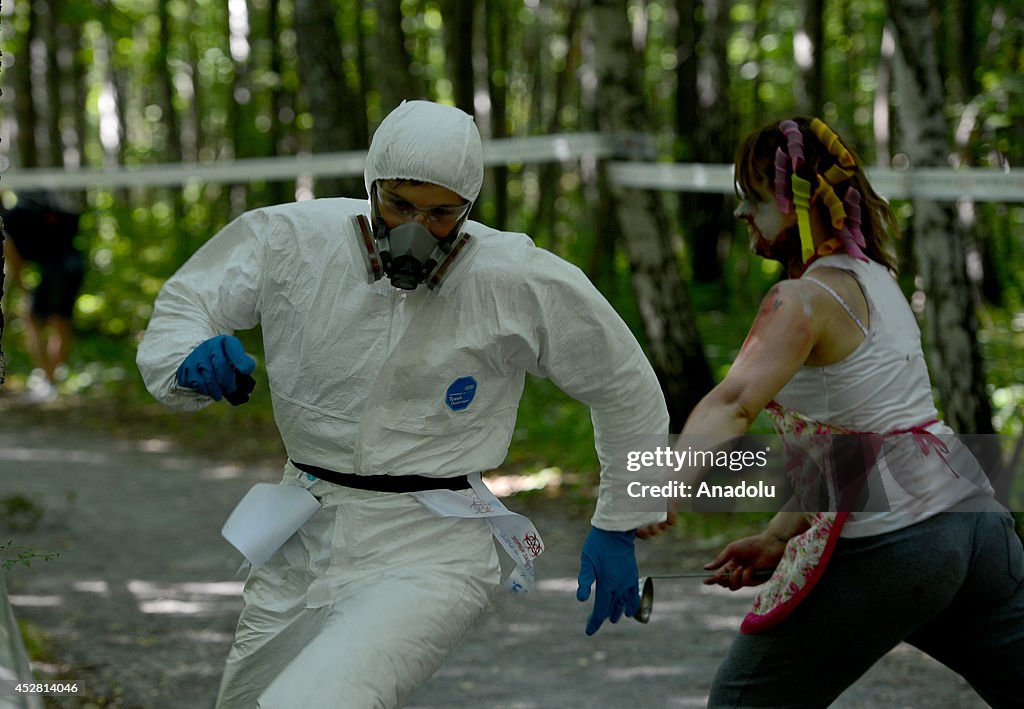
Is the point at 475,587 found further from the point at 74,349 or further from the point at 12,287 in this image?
the point at 12,287

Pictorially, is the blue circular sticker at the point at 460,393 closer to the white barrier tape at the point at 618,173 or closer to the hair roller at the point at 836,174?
the hair roller at the point at 836,174

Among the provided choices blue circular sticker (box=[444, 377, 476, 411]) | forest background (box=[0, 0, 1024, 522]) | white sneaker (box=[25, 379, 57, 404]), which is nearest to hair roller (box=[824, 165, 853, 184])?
blue circular sticker (box=[444, 377, 476, 411])

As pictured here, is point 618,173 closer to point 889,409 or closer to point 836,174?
point 836,174

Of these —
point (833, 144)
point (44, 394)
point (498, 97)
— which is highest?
point (498, 97)

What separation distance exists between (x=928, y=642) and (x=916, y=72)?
4428mm

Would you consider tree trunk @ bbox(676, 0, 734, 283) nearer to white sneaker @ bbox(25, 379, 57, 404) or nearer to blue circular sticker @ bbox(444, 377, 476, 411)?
white sneaker @ bbox(25, 379, 57, 404)

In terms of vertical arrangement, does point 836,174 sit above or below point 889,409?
above

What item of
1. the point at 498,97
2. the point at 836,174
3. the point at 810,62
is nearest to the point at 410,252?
the point at 836,174

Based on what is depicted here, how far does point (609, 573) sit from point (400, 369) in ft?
2.39

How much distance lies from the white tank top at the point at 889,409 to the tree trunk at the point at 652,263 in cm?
548

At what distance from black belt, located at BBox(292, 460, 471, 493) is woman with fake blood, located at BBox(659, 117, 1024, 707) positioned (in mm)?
589

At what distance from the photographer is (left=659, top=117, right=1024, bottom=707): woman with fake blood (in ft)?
9.34

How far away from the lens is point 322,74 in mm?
11445

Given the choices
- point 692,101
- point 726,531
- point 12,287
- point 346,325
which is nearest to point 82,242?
point 12,287
